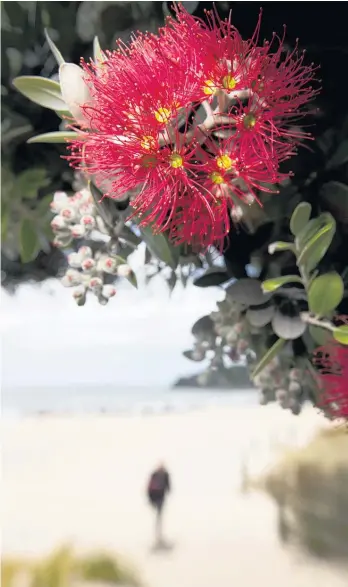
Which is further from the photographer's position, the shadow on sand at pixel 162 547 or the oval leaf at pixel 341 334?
the shadow on sand at pixel 162 547

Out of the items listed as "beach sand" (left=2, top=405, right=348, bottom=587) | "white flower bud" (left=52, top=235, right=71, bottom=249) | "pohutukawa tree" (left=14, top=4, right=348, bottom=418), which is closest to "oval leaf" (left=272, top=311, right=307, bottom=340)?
"pohutukawa tree" (left=14, top=4, right=348, bottom=418)

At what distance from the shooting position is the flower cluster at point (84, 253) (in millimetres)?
512

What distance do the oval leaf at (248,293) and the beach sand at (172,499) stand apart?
0.13 metres

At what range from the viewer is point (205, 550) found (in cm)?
60

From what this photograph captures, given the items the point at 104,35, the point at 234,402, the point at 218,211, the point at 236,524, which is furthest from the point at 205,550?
the point at 104,35

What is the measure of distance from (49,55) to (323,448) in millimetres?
488

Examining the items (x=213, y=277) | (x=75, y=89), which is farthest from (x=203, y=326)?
(x=75, y=89)

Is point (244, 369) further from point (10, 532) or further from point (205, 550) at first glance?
point (10, 532)

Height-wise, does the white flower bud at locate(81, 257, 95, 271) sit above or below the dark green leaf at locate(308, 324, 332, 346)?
above

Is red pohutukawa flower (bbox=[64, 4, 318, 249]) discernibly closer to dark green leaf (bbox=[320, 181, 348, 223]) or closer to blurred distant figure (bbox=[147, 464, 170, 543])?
dark green leaf (bbox=[320, 181, 348, 223])

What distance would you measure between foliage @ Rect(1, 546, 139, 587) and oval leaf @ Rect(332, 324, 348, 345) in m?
0.32

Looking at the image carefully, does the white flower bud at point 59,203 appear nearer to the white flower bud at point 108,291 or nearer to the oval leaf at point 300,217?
the white flower bud at point 108,291

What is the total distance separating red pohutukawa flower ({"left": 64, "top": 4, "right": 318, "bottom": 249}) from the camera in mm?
394

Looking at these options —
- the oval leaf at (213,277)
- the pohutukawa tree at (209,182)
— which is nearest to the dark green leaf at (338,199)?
the pohutukawa tree at (209,182)
